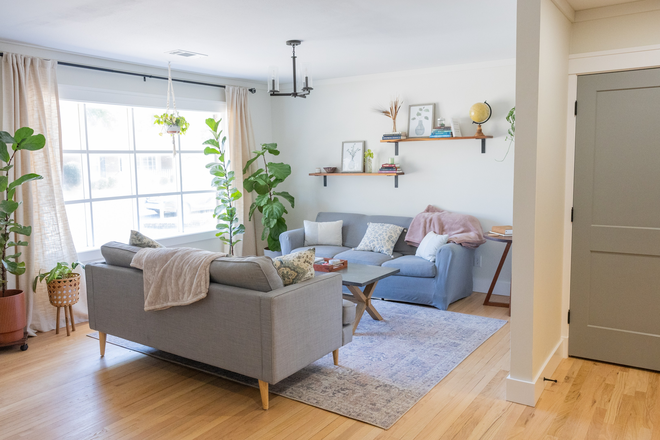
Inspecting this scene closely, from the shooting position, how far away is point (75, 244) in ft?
16.2

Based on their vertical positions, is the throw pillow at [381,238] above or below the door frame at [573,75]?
below

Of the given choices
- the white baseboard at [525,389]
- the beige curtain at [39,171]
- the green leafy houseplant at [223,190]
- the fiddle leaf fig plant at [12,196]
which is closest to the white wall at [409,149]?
the green leafy houseplant at [223,190]

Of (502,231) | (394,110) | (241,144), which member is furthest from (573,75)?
(241,144)

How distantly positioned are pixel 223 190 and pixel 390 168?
2039 millimetres

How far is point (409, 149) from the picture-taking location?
5.78 meters

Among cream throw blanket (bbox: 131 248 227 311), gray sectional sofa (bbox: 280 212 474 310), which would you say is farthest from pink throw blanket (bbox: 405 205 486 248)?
cream throw blanket (bbox: 131 248 227 311)

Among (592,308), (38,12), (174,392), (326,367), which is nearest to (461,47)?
(592,308)

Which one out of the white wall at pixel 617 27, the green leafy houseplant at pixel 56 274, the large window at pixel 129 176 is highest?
the white wall at pixel 617 27

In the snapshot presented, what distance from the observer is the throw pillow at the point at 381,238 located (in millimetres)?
5363

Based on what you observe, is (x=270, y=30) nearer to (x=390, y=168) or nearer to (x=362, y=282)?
(x=362, y=282)

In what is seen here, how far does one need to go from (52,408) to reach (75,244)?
2329 millimetres

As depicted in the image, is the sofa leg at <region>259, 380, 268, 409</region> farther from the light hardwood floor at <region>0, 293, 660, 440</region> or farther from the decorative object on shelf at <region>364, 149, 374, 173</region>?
the decorative object on shelf at <region>364, 149, 374, 173</region>

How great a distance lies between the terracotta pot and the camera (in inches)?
152

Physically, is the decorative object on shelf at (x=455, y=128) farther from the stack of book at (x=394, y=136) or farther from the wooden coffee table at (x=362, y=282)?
the wooden coffee table at (x=362, y=282)
